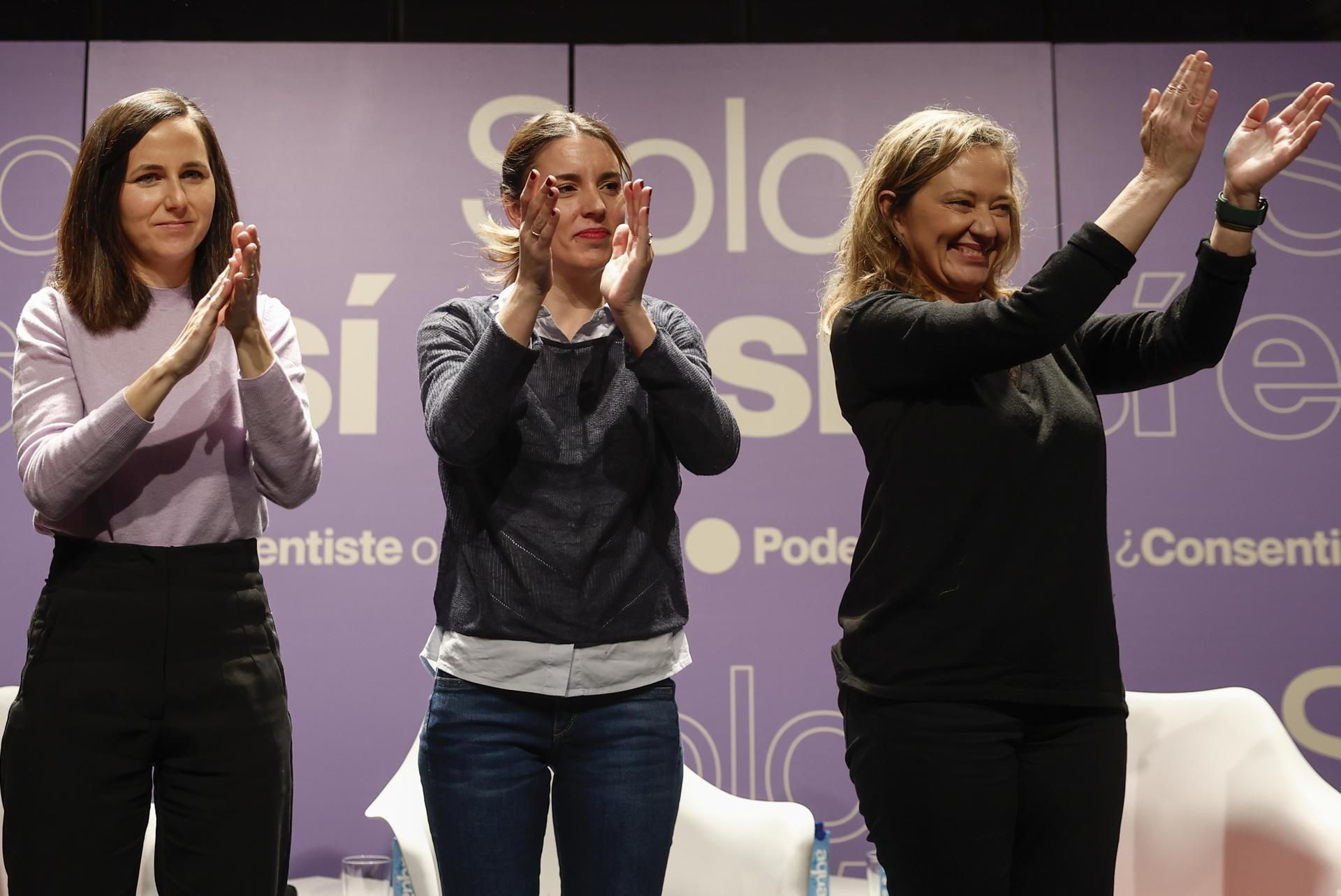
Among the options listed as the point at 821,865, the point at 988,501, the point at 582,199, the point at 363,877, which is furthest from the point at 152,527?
the point at 821,865

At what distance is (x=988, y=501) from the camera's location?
166 centimetres

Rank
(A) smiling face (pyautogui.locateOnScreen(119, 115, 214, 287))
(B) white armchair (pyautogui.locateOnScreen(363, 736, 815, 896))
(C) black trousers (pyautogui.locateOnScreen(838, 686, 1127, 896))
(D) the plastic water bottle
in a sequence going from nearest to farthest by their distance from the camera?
(C) black trousers (pyautogui.locateOnScreen(838, 686, 1127, 896)), (A) smiling face (pyautogui.locateOnScreen(119, 115, 214, 287)), (B) white armchair (pyautogui.locateOnScreen(363, 736, 815, 896)), (D) the plastic water bottle

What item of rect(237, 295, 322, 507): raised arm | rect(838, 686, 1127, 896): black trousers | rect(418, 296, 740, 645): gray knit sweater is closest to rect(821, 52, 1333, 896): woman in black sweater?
rect(838, 686, 1127, 896): black trousers

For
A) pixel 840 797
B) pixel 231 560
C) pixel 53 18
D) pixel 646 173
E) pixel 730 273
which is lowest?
pixel 840 797

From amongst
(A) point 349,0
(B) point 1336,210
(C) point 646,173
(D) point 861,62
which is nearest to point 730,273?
(C) point 646,173

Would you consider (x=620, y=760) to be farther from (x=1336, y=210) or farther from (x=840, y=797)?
(x=1336, y=210)

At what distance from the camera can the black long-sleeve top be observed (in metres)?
1.62

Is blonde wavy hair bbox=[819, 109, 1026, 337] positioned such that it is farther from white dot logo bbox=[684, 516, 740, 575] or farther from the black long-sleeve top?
white dot logo bbox=[684, 516, 740, 575]

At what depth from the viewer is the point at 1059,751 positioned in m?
1.62

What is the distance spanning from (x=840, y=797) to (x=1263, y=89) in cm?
252

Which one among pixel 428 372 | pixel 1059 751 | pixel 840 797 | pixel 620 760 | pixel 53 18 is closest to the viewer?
pixel 1059 751

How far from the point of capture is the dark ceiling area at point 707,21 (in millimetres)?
4055

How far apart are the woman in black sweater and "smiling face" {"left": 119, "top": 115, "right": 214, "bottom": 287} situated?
1.06 meters

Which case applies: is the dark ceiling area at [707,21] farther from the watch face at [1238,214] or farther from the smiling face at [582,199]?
the watch face at [1238,214]
